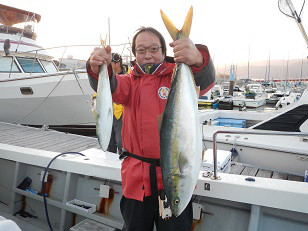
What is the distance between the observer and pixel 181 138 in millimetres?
1438

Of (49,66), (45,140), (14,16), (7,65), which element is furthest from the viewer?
(14,16)

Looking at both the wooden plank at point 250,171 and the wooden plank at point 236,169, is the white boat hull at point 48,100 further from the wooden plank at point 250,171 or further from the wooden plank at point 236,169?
the wooden plank at point 250,171

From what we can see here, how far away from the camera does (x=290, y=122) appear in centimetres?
561

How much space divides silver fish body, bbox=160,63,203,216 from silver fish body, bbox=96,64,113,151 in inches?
22.0

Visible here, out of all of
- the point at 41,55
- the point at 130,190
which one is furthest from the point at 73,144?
the point at 41,55

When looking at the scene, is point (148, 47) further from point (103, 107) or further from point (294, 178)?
point (294, 178)

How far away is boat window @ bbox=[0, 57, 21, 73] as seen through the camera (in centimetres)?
1031

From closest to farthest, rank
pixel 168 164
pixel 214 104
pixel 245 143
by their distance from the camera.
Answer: pixel 168 164 → pixel 245 143 → pixel 214 104

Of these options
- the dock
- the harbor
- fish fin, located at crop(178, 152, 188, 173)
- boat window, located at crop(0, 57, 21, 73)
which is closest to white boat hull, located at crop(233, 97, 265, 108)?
the harbor

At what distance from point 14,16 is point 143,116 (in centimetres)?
1309

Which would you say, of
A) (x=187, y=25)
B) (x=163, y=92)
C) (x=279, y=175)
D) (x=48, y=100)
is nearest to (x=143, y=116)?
(x=163, y=92)

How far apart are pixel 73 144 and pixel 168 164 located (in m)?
5.31

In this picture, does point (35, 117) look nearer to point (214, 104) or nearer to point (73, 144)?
point (73, 144)

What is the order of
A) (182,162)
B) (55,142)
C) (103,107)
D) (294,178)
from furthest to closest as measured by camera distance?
(55,142) → (294,178) → (103,107) → (182,162)
